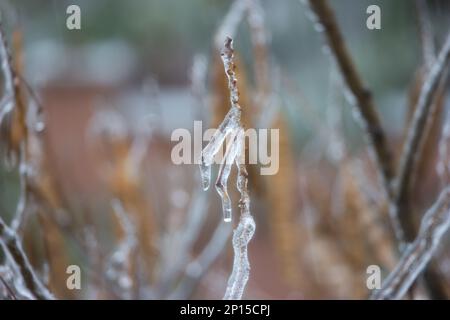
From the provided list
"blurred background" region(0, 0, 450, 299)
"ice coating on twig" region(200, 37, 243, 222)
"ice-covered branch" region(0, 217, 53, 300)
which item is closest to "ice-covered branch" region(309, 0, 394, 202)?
"blurred background" region(0, 0, 450, 299)

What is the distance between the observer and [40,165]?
71 centimetres

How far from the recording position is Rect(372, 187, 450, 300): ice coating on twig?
0.45 meters

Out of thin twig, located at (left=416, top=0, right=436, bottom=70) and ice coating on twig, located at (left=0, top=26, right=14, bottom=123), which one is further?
thin twig, located at (left=416, top=0, right=436, bottom=70)

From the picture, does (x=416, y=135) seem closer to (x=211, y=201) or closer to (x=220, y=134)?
(x=220, y=134)

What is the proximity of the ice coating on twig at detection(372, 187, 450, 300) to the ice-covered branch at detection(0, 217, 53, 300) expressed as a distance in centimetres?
22

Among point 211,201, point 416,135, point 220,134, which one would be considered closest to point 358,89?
point 416,135

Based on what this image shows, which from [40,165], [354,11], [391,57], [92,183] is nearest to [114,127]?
[40,165]

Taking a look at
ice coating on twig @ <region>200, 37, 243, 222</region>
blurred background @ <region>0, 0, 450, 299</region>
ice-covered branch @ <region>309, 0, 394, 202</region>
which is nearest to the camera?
ice coating on twig @ <region>200, 37, 243, 222</region>

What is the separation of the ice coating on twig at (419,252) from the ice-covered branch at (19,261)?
0.22 meters

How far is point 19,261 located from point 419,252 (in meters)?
0.26

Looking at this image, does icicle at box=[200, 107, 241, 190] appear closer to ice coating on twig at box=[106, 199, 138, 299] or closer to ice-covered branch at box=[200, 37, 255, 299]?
ice-covered branch at box=[200, 37, 255, 299]

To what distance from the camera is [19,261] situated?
429mm

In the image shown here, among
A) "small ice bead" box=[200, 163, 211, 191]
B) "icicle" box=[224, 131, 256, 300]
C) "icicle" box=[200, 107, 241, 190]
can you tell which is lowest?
"icicle" box=[224, 131, 256, 300]
